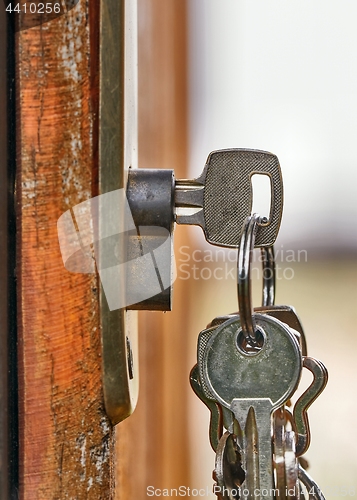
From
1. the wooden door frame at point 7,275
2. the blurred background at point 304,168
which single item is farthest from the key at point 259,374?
the blurred background at point 304,168

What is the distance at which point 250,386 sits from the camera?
0.34 meters

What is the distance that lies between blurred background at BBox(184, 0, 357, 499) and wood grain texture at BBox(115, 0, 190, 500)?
0.03 m

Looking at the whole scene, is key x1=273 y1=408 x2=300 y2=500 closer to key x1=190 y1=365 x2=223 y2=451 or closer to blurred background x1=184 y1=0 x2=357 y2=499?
key x1=190 y1=365 x2=223 y2=451

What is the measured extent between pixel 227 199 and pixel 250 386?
0.11 meters

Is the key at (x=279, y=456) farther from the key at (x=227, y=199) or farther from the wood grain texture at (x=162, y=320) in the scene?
the wood grain texture at (x=162, y=320)

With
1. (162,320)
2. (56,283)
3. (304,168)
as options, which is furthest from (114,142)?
(304,168)

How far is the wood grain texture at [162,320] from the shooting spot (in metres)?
0.64

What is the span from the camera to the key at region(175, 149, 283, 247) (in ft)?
1.18

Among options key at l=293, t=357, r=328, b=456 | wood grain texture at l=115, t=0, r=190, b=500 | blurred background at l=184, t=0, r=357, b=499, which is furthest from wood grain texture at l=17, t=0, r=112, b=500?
blurred background at l=184, t=0, r=357, b=499

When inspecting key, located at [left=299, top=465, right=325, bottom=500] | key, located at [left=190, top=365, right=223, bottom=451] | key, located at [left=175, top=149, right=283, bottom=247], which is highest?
key, located at [left=175, top=149, right=283, bottom=247]

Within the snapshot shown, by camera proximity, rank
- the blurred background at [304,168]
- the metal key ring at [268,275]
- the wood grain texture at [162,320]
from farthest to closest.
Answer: the blurred background at [304,168] → the wood grain texture at [162,320] → the metal key ring at [268,275]

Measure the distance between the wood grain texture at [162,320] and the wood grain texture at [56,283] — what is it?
0.23m

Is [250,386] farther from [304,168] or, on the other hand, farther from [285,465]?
[304,168]

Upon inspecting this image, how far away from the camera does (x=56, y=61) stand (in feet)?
1.03
